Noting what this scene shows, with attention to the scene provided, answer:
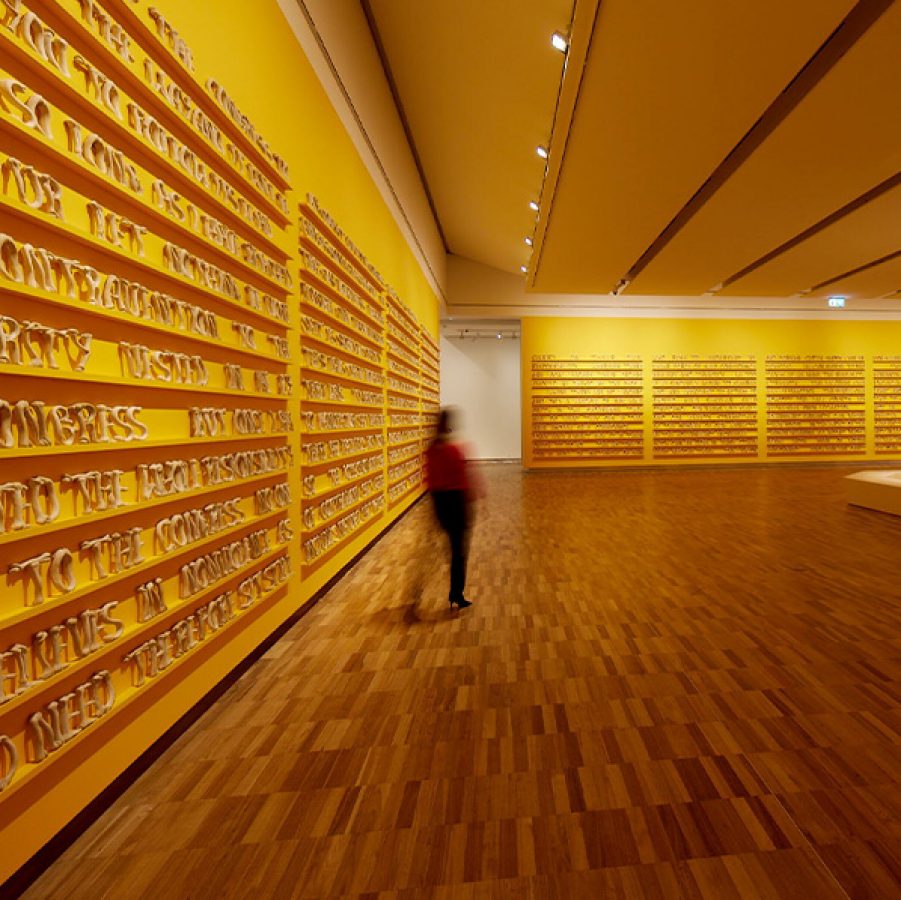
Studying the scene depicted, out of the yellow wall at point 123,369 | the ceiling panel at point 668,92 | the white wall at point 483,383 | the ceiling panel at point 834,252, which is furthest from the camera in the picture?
the white wall at point 483,383

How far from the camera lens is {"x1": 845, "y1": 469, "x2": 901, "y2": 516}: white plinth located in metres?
6.48

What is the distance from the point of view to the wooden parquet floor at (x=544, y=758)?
1.43 metres

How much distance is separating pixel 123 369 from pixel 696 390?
13.2 meters

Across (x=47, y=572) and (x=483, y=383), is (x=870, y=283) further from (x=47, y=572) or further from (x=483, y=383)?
(x=47, y=572)

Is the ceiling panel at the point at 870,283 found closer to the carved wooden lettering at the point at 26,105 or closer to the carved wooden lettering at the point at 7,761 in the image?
the carved wooden lettering at the point at 26,105

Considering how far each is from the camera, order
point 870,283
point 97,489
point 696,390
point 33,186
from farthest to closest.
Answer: point 696,390 → point 870,283 → point 97,489 → point 33,186

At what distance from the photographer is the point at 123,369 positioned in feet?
6.06

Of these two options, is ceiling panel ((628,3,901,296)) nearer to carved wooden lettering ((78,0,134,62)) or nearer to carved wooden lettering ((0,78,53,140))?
carved wooden lettering ((78,0,134,62))

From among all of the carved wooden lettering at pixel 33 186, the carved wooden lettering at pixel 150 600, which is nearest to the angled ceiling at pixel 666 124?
the carved wooden lettering at pixel 33 186

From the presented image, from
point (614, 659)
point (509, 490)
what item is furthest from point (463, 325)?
point (614, 659)

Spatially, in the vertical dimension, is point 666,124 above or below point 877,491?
above

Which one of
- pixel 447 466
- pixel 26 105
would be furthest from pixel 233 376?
pixel 447 466

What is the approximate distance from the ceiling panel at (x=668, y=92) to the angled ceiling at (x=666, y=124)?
0.05 feet

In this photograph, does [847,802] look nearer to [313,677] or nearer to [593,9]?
[313,677]
